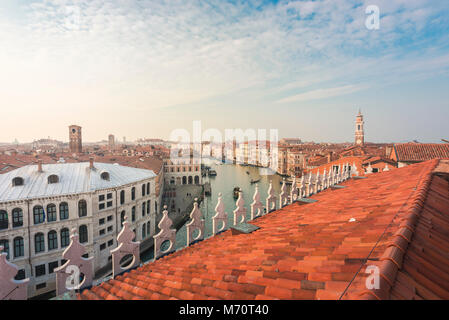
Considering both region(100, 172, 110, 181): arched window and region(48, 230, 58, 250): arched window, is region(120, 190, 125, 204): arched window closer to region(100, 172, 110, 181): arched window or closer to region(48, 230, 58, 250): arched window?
region(100, 172, 110, 181): arched window

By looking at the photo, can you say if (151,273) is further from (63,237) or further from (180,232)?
(180,232)

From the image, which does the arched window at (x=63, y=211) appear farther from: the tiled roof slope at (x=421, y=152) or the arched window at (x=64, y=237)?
the tiled roof slope at (x=421, y=152)

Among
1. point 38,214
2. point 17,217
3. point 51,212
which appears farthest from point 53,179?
point 17,217

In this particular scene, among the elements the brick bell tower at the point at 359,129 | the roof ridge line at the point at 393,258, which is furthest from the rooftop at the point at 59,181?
the brick bell tower at the point at 359,129

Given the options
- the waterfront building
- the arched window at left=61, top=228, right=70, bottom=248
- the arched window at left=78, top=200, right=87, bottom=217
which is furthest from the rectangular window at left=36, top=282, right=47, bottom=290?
the waterfront building
